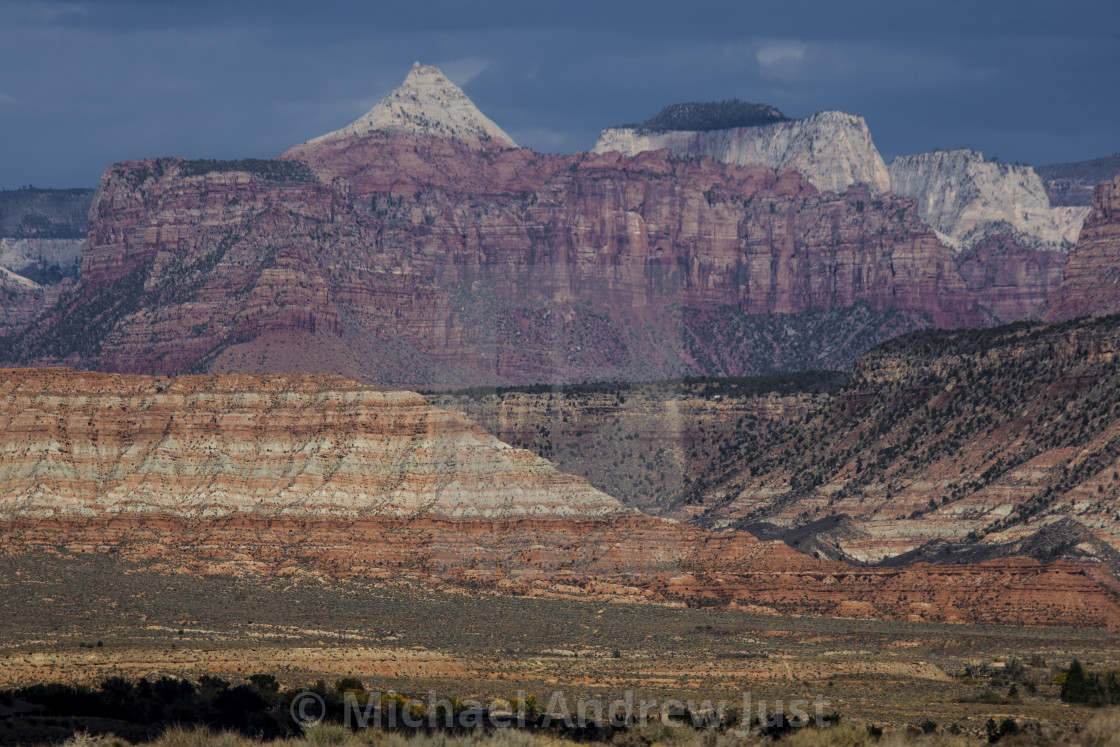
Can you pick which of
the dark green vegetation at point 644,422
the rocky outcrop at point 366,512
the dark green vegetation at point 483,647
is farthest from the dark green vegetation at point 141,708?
the dark green vegetation at point 644,422

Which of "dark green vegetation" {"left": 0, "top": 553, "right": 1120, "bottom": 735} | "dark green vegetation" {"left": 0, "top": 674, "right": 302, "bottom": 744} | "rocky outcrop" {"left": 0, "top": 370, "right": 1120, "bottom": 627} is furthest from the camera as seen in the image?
"rocky outcrop" {"left": 0, "top": 370, "right": 1120, "bottom": 627}

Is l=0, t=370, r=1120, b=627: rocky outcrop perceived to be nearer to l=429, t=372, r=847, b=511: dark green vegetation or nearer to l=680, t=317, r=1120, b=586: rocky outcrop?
l=680, t=317, r=1120, b=586: rocky outcrop

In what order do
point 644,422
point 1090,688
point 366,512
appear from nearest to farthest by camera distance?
1. point 1090,688
2. point 366,512
3. point 644,422

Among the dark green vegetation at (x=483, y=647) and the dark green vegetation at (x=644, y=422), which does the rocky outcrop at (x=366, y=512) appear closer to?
the dark green vegetation at (x=483, y=647)

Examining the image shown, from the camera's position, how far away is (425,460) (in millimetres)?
122562

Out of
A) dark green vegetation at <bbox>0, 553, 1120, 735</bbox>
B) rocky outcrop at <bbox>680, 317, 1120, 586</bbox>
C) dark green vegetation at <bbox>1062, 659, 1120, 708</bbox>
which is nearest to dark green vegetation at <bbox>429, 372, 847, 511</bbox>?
rocky outcrop at <bbox>680, 317, 1120, 586</bbox>

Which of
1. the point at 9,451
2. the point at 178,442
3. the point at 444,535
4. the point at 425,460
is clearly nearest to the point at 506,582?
the point at 444,535

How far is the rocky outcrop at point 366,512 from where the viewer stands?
109125 millimetres

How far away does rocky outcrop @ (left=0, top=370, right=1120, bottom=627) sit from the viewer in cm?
10912

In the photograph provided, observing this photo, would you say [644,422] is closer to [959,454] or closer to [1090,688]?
[959,454]

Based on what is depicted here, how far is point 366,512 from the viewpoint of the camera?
119062mm

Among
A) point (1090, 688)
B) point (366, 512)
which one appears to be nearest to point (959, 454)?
point (366, 512)

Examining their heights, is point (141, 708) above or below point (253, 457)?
below

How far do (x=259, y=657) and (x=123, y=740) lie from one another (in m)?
27.1
